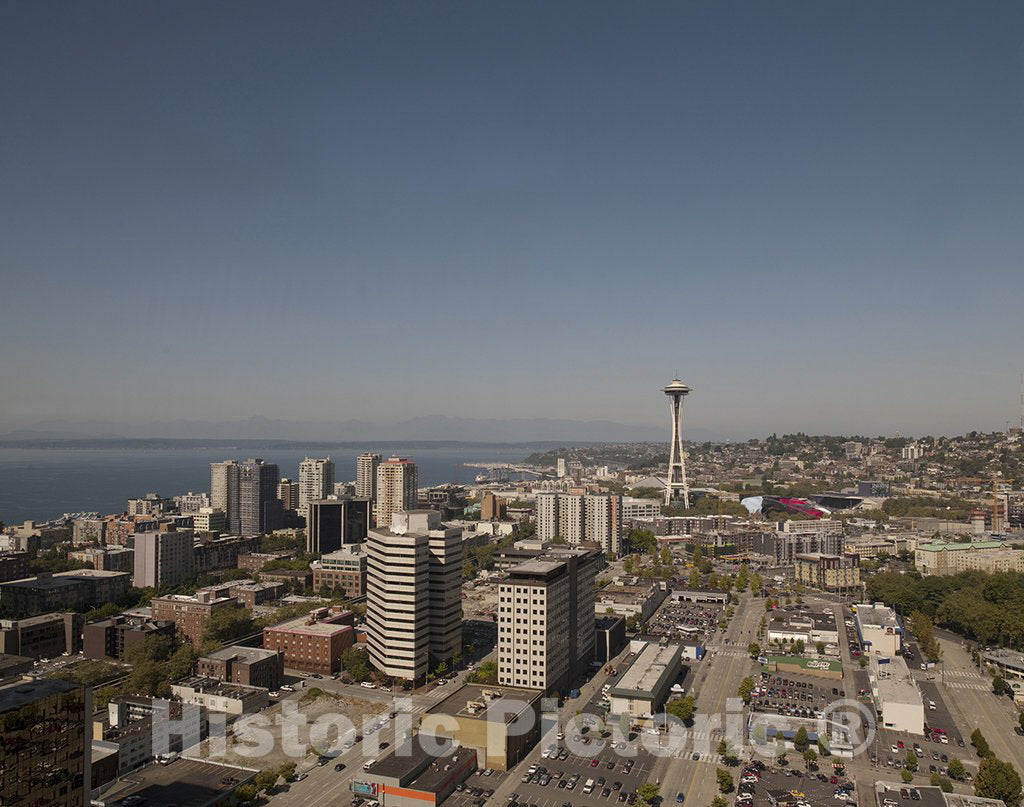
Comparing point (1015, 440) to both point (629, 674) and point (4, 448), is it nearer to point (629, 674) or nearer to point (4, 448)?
point (629, 674)

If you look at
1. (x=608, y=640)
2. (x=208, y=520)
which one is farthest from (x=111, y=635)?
(x=208, y=520)

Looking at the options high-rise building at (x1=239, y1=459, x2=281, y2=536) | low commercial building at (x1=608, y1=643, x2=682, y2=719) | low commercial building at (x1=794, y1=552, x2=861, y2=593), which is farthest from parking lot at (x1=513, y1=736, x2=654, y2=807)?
high-rise building at (x1=239, y1=459, x2=281, y2=536)

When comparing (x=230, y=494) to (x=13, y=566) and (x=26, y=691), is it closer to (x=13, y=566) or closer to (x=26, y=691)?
(x=13, y=566)

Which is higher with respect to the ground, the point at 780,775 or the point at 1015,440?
the point at 1015,440

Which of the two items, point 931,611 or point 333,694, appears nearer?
point 333,694

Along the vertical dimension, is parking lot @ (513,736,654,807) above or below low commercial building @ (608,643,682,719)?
below

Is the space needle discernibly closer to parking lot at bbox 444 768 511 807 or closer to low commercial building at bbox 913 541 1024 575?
low commercial building at bbox 913 541 1024 575

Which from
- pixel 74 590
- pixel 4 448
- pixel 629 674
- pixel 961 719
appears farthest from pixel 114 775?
pixel 4 448
